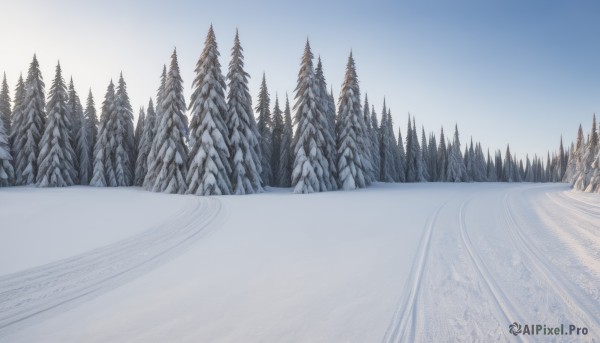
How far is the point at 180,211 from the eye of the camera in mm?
15336

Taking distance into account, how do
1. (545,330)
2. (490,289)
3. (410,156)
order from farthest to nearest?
(410,156), (490,289), (545,330)

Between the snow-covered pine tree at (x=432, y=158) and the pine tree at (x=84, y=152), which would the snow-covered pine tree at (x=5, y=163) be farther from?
the snow-covered pine tree at (x=432, y=158)

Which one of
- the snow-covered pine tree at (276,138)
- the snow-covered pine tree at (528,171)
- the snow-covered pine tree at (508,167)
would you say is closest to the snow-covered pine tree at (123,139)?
the snow-covered pine tree at (276,138)

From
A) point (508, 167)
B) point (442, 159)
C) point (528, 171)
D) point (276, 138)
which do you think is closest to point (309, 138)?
point (276, 138)

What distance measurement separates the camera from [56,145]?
115 feet

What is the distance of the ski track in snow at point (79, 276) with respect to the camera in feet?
16.6

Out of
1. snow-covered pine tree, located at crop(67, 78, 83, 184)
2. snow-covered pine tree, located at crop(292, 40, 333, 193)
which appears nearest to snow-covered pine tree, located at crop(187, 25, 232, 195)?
snow-covered pine tree, located at crop(292, 40, 333, 193)

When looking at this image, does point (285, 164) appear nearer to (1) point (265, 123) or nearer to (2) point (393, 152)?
(1) point (265, 123)

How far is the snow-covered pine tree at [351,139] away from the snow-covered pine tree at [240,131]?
8991 mm

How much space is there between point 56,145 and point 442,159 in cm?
8105

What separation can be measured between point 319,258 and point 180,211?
392 inches

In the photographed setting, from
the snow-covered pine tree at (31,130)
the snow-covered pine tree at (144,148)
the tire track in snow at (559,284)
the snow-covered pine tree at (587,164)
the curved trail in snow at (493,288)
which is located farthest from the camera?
the snow-covered pine tree at (144,148)

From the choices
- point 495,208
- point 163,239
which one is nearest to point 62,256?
point 163,239

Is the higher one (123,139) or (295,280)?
(123,139)
